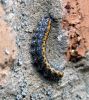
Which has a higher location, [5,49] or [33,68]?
[5,49]

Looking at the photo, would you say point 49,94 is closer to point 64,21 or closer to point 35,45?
point 35,45

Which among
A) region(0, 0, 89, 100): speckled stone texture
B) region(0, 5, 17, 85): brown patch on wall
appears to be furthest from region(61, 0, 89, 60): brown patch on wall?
region(0, 5, 17, 85): brown patch on wall

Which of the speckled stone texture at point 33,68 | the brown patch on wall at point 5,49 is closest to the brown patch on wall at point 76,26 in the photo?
the speckled stone texture at point 33,68

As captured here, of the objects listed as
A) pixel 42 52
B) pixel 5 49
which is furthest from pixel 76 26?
pixel 5 49

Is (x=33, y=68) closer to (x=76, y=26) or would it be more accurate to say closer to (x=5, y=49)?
(x=5, y=49)

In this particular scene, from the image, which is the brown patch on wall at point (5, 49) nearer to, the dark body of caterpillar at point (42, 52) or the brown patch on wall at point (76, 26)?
the dark body of caterpillar at point (42, 52)

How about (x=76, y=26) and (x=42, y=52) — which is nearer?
(x=42, y=52)
